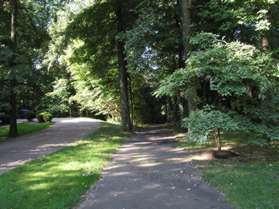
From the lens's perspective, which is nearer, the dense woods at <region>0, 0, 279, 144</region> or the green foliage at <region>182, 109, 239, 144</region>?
the green foliage at <region>182, 109, 239, 144</region>

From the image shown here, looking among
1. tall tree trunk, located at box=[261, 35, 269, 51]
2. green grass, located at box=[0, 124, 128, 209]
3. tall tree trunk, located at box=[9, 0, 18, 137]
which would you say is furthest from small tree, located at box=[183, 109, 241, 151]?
tall tree trunk, located at box=[9, 0, 18, 137]

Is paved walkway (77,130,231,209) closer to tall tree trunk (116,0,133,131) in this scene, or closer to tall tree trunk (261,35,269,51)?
tall tree trunk (261,35,269,51)

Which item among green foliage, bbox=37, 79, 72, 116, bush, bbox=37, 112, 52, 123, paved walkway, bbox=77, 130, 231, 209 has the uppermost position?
green foliage, bbox=37, 79, 72, 116

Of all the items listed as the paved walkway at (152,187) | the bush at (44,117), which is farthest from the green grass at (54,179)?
the bush at (44,117)

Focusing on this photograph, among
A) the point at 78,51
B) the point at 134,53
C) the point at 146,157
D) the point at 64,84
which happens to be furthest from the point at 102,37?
the point at 64,84

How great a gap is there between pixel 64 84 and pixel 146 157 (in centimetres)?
3357

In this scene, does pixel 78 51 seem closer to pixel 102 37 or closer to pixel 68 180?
pixel 102 37

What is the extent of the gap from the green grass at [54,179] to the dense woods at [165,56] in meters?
2.73

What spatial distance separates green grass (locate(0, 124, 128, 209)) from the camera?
7.52 metres

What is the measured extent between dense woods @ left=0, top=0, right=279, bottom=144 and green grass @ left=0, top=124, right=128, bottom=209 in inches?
108

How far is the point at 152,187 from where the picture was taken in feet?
27.1

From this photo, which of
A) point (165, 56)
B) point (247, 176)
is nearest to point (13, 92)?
point (165, 56)

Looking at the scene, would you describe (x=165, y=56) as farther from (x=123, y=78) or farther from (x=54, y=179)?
(x=54, y=179)

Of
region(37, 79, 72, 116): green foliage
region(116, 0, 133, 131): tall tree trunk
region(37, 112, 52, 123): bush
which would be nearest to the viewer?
region(116, 0, 133, 131): tall tree trunk
